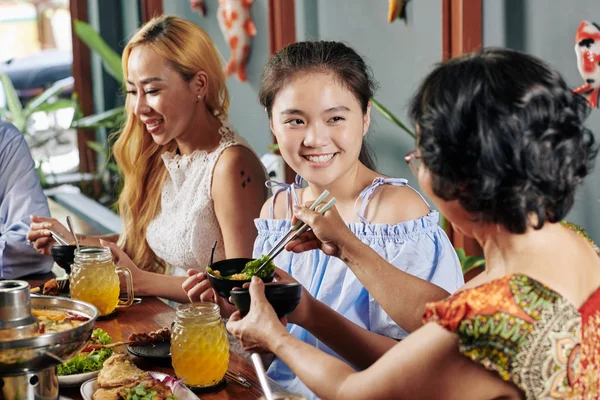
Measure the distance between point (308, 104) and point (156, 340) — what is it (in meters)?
0.71

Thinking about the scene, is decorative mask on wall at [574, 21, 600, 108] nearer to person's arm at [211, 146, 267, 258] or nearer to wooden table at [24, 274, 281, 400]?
person's arm at [211, 146, 267, 258]

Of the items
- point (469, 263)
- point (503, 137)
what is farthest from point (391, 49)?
point (503, 137)

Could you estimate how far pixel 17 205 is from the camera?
2.96 meters

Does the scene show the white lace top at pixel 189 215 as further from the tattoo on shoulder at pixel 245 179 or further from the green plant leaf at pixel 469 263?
the green plant leaf at pixel 469 263

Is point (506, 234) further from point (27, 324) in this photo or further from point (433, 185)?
point (27, 324)

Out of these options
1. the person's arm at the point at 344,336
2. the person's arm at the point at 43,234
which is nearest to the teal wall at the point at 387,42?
the person's arm at the point at 43,234

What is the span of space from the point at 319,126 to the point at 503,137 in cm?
90

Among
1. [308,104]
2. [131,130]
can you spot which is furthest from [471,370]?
[131,130]

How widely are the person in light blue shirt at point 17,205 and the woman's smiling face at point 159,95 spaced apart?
561mm

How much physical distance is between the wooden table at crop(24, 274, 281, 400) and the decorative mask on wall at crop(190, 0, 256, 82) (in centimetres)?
272

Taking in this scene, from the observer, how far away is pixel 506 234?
128 centimetres

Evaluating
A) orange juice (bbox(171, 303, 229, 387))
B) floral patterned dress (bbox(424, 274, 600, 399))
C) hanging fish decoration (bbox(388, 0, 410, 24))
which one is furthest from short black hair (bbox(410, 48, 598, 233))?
hanging fish decoration (bbox(388, 0, 410, 24))

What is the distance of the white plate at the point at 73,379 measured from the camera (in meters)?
1.61

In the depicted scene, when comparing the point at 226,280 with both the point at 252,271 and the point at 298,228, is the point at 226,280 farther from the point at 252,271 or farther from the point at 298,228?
the point at 298,228
